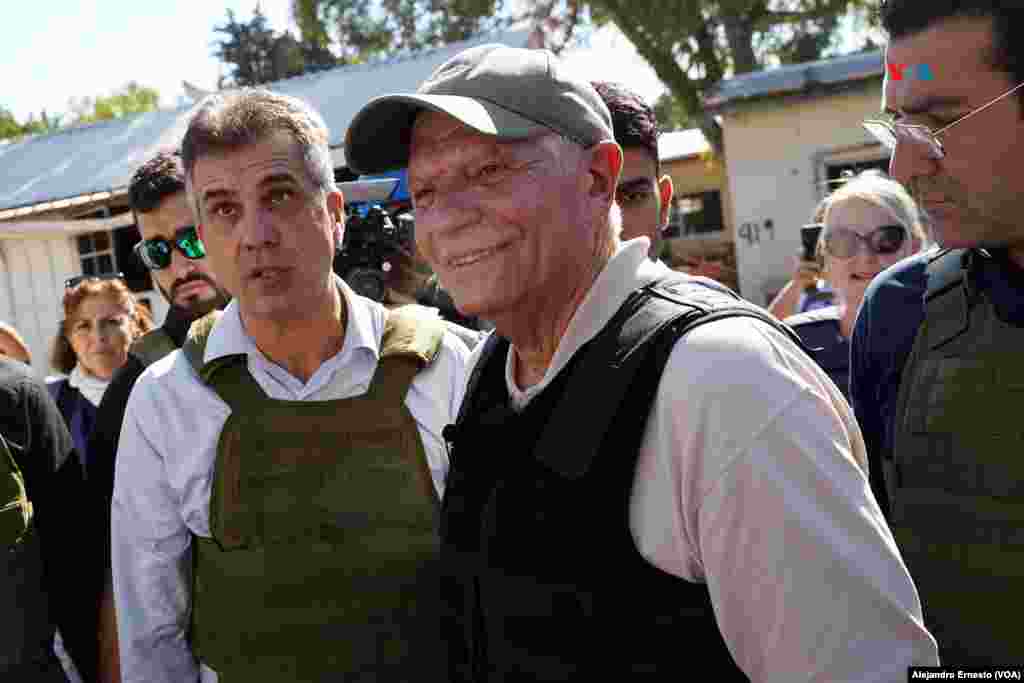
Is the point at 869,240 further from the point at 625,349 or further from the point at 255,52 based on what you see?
the point at 255,52

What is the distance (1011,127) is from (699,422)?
1.00 metres

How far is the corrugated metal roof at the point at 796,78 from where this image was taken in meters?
12.3

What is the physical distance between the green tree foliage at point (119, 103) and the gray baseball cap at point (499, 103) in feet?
175

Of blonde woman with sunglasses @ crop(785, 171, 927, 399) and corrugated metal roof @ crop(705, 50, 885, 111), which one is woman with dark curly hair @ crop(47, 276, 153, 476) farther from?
corrugated metal roof @ crop(705, 50, 885, 111)

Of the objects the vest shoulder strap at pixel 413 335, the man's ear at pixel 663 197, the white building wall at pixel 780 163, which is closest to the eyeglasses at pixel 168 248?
the vest shoulder strap at pixel 413 335

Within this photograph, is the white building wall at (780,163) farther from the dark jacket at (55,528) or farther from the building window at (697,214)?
the dark jacket at (55,528)

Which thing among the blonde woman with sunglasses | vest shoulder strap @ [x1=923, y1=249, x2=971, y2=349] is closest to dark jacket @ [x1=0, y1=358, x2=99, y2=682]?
vest shoulder strap @ [x1=923, y1=249, x2=971, y2=349]

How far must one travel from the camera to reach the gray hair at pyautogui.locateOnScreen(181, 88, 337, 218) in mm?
2047

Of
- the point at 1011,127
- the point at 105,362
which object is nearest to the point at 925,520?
the point at 1011,127

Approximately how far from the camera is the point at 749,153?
13.0 m

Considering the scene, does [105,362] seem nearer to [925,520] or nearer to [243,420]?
[243,420]

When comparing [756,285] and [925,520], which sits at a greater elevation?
[925,520]

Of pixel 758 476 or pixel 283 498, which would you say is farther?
pixel 283 498

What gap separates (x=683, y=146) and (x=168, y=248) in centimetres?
1915
